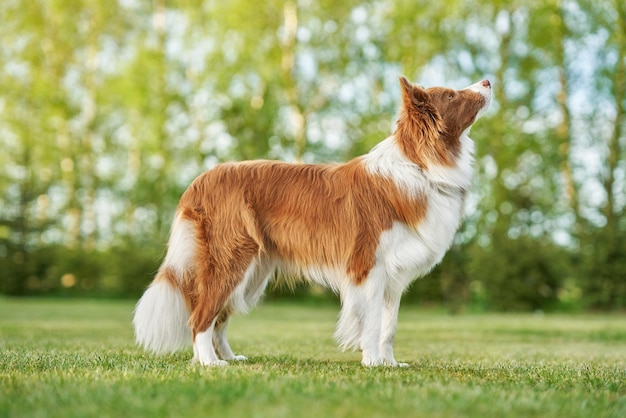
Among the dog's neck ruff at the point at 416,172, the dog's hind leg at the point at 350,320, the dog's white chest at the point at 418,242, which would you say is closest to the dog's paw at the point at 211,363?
the dog's hind leg at the point at 350,320

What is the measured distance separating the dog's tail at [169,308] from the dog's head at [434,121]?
196 cm

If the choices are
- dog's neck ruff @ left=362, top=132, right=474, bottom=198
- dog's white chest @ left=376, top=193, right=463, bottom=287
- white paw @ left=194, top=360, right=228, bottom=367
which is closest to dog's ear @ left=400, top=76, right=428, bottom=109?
dog's neck ruff @ left=362, top=132, right=474, bottom=198

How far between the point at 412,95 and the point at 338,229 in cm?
125

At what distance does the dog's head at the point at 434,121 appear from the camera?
6160 millimetres

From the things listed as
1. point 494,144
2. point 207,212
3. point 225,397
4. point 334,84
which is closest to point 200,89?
point 334,84

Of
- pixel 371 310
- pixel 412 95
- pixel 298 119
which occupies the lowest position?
pixel 371 310

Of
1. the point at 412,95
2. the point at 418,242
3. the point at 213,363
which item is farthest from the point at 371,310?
the point at 412,95

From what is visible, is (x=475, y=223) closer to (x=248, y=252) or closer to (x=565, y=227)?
(x=565, y=227)

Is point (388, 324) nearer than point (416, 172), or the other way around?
point (416, 172)

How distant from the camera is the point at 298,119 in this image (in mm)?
26781

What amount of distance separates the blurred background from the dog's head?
15680 mm

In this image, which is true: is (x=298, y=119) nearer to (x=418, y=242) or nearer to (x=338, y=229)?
(x=338, y=229)

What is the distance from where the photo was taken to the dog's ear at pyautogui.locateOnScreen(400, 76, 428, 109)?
20.1ft

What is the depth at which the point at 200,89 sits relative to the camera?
28.9m
